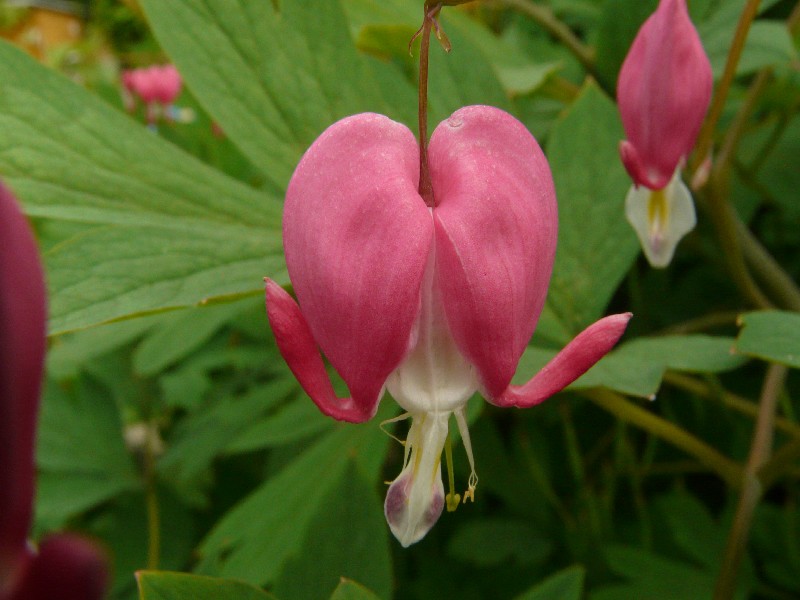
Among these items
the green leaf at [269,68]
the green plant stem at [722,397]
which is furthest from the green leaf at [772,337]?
the green leaf at [269,68]

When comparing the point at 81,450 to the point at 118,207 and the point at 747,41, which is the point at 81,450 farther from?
the point at 747,41

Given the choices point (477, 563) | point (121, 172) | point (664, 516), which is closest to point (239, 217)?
point (121, 172)

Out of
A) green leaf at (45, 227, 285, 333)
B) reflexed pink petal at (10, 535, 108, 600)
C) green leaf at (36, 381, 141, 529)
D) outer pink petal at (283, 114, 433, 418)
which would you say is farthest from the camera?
green leaf at (36, 381, 141, 529)

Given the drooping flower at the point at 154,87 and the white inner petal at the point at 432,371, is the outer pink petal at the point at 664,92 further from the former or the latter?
the drooping flower at the point at 154,87

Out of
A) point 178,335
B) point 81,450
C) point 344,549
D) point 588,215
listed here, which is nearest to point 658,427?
point 588,215

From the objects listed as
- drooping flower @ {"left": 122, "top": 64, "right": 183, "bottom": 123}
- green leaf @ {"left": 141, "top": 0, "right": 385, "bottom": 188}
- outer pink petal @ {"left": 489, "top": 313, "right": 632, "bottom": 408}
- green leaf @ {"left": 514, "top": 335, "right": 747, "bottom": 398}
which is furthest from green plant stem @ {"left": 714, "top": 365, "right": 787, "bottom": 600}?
drooping flower @ {"left": 122, "top": 64, "right": 183, "bottom": 123}

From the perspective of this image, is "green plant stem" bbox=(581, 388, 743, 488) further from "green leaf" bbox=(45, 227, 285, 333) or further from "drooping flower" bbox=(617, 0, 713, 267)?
"green leaf" bbox=(45, 227, 285, 333)

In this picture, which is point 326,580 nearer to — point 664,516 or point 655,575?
point 655,575
